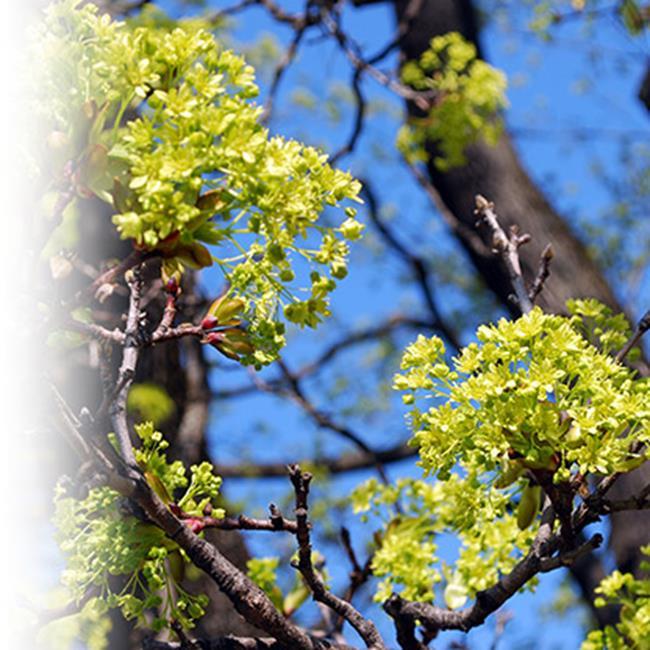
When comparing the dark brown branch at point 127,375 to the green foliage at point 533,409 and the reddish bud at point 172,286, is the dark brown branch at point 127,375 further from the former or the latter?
the green foliage at point 533,409

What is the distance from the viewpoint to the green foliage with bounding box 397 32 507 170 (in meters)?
4.24

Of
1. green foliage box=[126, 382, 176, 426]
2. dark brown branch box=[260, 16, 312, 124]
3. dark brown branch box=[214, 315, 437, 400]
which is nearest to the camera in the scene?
green foliage box=[126, 382, 176, 426]


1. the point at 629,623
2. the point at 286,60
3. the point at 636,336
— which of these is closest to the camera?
the point at 636,336

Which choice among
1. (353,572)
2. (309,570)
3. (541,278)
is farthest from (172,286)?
(353,572)

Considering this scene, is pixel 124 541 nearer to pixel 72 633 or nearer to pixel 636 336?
pixel 636 336

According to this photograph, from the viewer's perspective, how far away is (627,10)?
479 cm

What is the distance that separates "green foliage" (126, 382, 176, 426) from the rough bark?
1.43m

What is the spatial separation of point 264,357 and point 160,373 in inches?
97.8

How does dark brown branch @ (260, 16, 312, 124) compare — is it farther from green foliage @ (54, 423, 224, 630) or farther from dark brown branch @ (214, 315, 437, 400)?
green foliage @ (54, 423, 224, 630)

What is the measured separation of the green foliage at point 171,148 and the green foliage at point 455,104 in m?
2.96

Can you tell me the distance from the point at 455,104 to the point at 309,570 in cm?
311

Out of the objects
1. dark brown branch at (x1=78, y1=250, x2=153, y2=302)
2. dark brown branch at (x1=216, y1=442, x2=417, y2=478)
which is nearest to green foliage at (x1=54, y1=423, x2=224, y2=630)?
dark brown branch at (x1=78, y1=250, x2=153, y2=302)

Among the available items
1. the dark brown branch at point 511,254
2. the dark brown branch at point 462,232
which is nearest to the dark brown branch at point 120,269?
the dark brown branch at point 511,254

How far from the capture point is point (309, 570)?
5.13 feet
